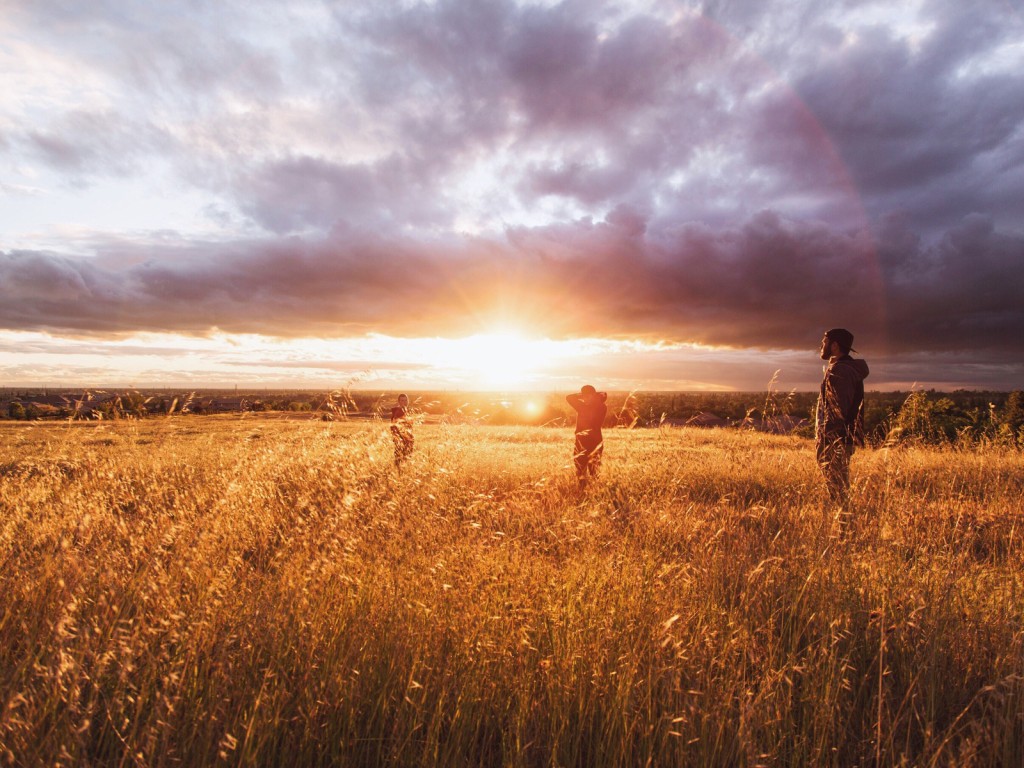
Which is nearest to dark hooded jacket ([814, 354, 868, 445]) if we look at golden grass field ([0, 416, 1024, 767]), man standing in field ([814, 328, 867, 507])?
man standing in field ([814, 328, 867, 507])

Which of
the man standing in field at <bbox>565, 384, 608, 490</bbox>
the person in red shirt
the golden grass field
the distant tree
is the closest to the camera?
the golden grass field

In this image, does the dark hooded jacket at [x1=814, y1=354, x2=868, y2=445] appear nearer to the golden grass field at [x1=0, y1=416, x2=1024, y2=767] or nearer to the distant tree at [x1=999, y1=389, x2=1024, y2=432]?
the golden grass field at [x1=0, y1=416, x2=1024, y2=767]

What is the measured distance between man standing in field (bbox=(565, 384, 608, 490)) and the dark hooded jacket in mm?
3241

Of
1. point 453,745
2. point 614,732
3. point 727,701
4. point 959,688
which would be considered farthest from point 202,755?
point 959,688

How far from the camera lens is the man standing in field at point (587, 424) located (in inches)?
367

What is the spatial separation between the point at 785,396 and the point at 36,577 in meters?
8.44

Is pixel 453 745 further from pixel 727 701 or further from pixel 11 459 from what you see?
pixel 11 459

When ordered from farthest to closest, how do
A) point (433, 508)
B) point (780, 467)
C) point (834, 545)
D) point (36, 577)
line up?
1. point (780, 467)
2. point (433, 508)
3. point (834, 545)
4. point (36, 577)

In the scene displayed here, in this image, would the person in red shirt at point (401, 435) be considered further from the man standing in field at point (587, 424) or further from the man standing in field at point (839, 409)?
the man standing in field at point (839, 409)

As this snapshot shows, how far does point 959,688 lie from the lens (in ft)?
10.5

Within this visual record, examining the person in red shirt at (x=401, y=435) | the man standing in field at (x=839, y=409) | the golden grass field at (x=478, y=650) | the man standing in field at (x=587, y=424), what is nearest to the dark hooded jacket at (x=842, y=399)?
the man standing in field at (x=839, y=409)

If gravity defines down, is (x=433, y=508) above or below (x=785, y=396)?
below

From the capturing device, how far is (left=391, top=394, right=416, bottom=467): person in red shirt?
584cm

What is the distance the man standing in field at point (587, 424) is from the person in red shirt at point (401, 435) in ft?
9.59
